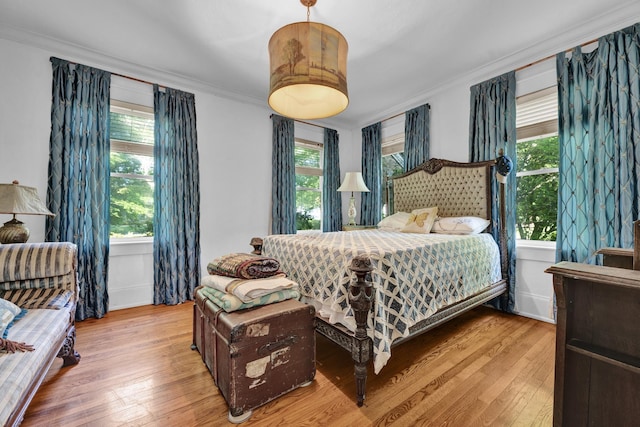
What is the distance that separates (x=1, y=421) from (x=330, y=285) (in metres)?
1.49

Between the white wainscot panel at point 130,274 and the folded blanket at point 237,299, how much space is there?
193cm

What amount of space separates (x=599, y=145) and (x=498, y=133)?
2.95ft

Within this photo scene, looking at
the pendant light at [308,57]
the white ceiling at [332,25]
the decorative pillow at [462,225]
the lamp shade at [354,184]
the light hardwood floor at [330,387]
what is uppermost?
the white ceiling at [332,25]

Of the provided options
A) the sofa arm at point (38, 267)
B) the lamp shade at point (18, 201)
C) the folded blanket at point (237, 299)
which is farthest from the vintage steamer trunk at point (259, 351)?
the lamp shade at point (18, 201)

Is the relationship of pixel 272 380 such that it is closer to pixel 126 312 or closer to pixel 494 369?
pixel 494 369

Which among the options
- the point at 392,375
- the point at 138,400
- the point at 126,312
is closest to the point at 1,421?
the point at 138,400

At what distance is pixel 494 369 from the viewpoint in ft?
6.12

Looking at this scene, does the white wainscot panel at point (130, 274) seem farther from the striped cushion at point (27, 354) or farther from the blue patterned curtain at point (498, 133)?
the blue patterned curtain at point (498, 133)

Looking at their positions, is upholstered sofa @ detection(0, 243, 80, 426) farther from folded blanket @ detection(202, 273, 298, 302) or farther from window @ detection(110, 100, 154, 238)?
window @ detection(110, 100, 154, 238)

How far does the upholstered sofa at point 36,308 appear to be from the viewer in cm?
110

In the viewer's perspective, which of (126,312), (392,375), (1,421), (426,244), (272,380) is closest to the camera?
(1,421)

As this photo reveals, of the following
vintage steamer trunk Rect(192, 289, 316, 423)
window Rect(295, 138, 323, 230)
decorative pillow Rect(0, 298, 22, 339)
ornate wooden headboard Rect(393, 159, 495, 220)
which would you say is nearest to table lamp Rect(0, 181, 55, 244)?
decorative pillow Rect(0, 298, 22, 339)

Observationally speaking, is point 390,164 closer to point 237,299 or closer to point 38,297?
point 237,299

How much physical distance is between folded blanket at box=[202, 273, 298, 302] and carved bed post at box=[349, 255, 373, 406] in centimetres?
47
